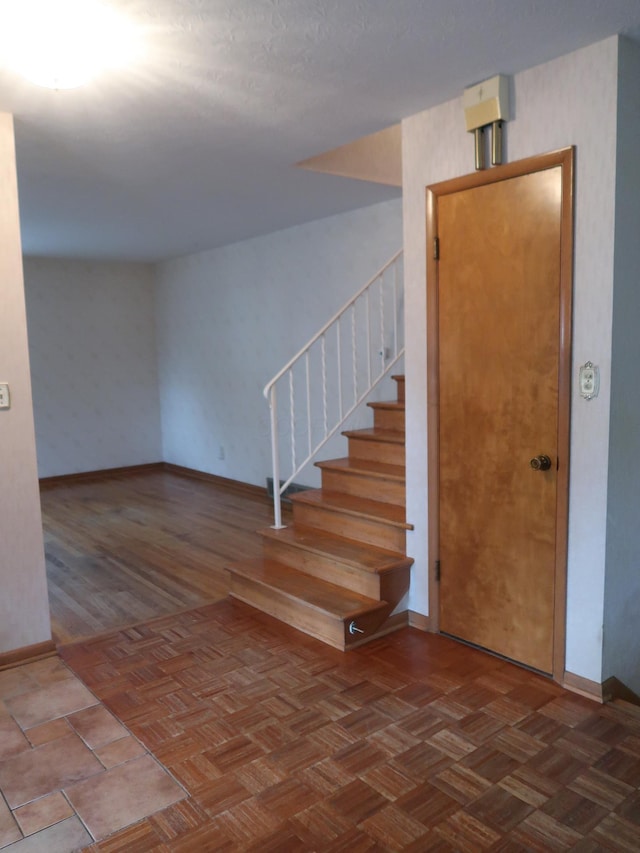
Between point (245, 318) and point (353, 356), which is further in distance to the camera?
point (245, 318)

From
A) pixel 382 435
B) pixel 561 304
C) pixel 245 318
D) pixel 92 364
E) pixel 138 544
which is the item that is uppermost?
pixel 245 318

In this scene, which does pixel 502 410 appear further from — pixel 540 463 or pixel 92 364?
pixel 92 364

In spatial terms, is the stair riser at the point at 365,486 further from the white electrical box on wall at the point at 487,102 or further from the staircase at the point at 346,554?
the white electrical box on wall at the point at 487,102

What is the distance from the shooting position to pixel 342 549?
A: 10.9ft

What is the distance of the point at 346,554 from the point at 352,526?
0.85 feet

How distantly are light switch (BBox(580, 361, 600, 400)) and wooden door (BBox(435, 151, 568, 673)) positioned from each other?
0.07 metres

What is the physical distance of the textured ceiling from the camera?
199cm

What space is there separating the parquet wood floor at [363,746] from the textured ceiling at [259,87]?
2374 mm

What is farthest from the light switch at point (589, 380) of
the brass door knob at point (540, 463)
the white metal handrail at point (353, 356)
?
the white metal handrail at point (353, 356)

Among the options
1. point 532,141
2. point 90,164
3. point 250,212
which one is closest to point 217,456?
point 250,212

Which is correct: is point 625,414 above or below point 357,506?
above

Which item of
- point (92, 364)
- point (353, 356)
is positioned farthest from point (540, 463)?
point (92, 364)

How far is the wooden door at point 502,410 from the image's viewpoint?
2506mm


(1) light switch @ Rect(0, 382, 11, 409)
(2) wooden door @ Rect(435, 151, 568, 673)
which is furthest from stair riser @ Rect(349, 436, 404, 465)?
(1) light switch @ Rect(0, 382, 11, 409)
